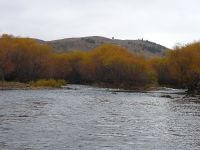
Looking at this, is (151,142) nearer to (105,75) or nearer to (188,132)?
(188,132)

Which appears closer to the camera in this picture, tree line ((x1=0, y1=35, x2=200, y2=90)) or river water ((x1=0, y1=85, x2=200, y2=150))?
river water ((x1=0, y1=85, x2=200, y2=150))

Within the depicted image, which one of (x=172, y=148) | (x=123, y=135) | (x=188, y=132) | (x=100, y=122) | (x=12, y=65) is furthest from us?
(x=12, y=65)

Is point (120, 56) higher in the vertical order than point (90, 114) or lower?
higher

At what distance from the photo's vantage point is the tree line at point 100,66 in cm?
Answer: 10538

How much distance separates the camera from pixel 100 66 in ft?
456

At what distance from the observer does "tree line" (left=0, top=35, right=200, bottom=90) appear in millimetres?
105375

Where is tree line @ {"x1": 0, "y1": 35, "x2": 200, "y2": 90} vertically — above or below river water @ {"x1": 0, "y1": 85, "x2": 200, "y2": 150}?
above

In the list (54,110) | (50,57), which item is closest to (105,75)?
(50,57)

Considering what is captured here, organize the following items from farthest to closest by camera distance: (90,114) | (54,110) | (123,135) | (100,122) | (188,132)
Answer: (54,110) → (90,114) → (100,122) → (188,132) → (123,135)

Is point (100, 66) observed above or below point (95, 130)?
above

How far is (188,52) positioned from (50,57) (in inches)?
1857

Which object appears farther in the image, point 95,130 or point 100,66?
point 100,66

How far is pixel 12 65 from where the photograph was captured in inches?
4697

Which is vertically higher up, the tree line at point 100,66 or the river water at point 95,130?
the tree line at point 100,66
